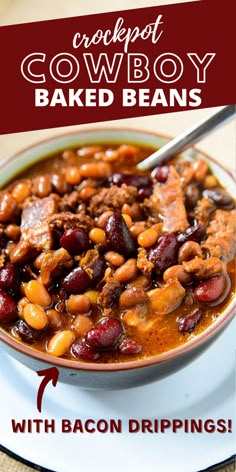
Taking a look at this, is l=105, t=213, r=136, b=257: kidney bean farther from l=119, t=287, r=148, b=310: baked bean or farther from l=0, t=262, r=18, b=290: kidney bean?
l=0, t=262, r=18, b=290: kidney bean

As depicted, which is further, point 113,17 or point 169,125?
point 169,125

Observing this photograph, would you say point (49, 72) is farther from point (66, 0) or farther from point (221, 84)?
point (221, 84)

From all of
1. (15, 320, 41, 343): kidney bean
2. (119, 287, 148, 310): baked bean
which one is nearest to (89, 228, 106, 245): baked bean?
(119, 287, 148, 310): baked bean

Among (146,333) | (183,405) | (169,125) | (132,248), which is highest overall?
(169,125)

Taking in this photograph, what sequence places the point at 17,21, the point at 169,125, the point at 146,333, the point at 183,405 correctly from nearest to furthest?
the point at 146,333, the point at 183,405, the point at 17,21, the point at 169,125

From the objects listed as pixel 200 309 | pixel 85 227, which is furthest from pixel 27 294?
pixel 200 309

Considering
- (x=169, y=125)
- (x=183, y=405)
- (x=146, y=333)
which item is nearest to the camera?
(x=146, y=333)
